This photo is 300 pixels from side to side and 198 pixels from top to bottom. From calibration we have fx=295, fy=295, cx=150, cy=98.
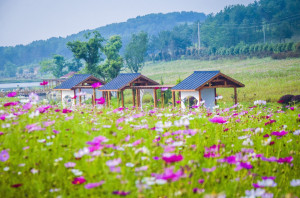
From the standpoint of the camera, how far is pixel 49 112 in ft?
16.6

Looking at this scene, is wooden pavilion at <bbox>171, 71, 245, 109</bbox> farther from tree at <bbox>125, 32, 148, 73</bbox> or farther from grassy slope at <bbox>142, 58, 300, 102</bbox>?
tree at <bbox>125, 32, 148, 73</bbox>

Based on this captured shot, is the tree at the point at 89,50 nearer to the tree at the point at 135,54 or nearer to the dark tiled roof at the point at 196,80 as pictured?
the tree at the point at 135,54

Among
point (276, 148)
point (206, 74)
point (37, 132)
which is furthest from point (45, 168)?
point (206, 74)

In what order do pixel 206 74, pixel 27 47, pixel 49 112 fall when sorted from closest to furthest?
pixel 49 112 → pixel 206 74 → pixel 27 47

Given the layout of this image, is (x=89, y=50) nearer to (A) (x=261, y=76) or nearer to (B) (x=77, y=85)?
(B) (x=77, y=85)

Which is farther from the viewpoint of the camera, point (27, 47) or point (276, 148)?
point (27, 47)

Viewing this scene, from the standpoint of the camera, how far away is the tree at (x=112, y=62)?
44.2 m

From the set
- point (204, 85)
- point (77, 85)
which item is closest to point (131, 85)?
point (204, 85)

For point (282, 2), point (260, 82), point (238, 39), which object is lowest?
point (260, 82)

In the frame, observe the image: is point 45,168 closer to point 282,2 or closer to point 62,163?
point 62,163

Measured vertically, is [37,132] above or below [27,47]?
below

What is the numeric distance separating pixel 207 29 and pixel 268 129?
84427 mm

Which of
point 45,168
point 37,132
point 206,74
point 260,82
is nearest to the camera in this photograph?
point 45,168

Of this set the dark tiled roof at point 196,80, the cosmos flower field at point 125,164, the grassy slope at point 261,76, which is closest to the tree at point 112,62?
the grassy slope at point 261,76
